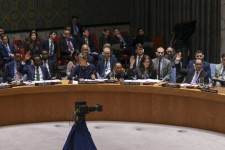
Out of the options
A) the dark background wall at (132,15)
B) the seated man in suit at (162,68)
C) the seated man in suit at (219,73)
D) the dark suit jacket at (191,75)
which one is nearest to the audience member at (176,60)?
the seated man in suit at (162,68)

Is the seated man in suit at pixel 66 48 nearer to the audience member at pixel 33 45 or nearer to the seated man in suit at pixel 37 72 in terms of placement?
the audience member at pixel 33 45

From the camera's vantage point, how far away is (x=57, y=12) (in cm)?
1564

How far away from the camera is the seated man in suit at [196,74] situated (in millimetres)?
9555

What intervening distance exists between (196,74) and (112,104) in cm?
167

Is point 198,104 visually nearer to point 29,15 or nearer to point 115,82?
point 115,82

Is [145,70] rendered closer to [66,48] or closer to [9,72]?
[9,72]

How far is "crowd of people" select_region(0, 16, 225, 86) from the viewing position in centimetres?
1005

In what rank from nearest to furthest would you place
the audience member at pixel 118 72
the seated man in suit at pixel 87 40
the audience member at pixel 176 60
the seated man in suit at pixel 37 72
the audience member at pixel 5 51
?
the audience member at pixel 118 72
the seated man in suit at pixel 37 72
the audience member at pixel 176 60
the audience member at pixel 5 51
the seated man in suit at pixel 87 40

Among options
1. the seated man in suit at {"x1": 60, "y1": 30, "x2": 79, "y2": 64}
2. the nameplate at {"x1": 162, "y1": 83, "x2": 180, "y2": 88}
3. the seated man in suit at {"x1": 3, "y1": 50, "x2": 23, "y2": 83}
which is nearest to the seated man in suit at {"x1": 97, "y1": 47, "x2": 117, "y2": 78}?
the seated man in suit at {"x1": 3, "y1": 50, "x2": 23, "y2": 83}

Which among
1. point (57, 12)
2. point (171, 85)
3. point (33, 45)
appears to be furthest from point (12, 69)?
point (57, 12)

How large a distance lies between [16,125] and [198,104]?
3326mm

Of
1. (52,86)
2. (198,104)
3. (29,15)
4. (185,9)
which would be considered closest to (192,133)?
(198,104)

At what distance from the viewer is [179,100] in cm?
927

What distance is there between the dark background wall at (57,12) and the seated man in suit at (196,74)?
21.8 ft
